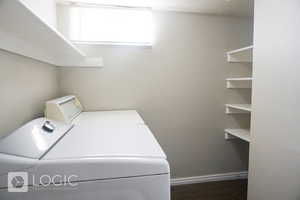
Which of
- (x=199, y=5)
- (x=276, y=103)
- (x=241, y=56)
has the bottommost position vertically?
(x=276, y=103)

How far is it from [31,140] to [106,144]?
1.09 ft

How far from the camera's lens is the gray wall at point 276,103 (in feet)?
3.99

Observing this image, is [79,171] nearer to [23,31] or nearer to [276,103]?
[23,31]

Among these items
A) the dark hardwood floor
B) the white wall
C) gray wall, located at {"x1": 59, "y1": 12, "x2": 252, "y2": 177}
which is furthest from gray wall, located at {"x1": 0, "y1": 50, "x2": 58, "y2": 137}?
the dark hardwood floor

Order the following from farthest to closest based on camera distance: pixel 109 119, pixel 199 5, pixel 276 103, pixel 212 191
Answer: pixel 212 191 → pixel 199 5 → pixel 109 119 → pixel 276 103

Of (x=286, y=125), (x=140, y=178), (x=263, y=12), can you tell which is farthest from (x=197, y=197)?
(x=263, y=12)

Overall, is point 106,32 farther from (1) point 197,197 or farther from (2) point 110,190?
(1) point 197,197

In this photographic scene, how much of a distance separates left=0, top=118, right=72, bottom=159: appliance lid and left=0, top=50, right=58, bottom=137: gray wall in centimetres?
16

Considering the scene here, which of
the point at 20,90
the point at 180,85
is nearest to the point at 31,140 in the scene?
the point at 20,90

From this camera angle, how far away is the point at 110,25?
202cm

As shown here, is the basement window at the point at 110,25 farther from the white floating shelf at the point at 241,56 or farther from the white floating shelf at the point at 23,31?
the white floating shelf at the point at 241,56

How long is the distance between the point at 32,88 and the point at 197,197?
198 centimetres

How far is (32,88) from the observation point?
4.28 feet

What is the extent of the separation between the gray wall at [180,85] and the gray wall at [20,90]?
0.56 metres
